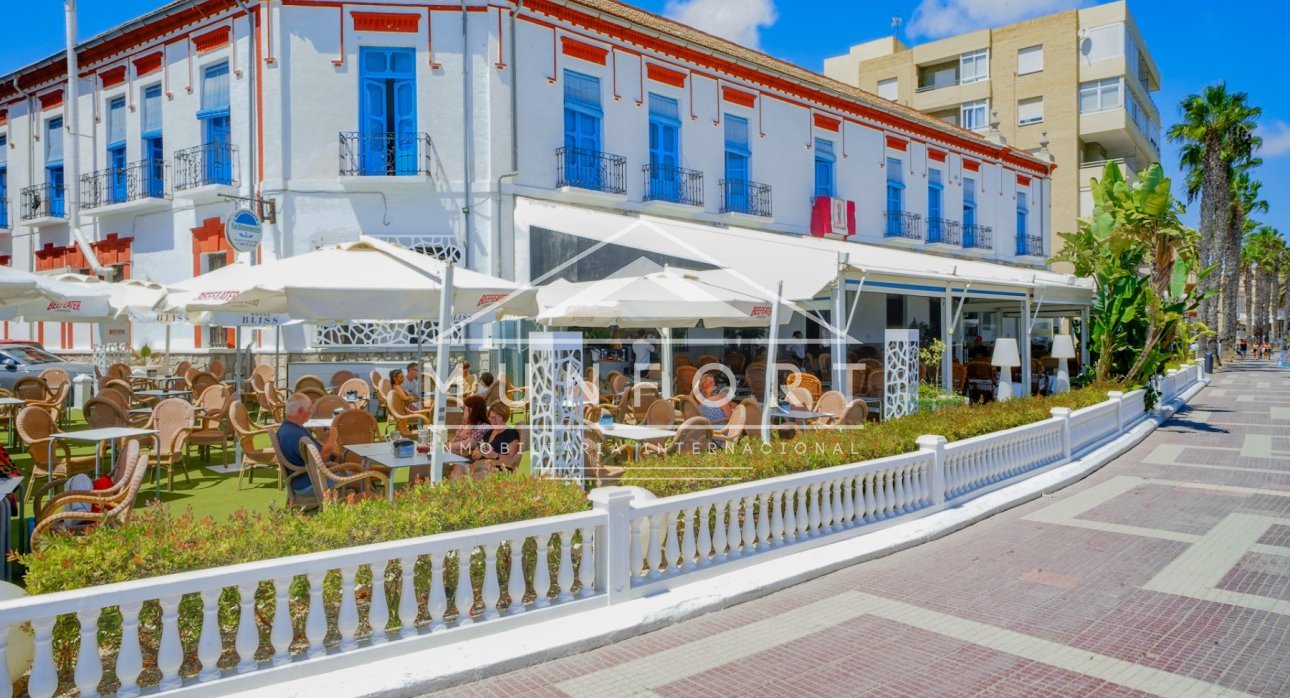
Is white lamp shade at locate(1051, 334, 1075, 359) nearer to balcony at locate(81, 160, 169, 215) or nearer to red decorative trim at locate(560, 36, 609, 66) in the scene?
red decorative trim at locate(560, 36, 609, 66)

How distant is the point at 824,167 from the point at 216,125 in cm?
1496

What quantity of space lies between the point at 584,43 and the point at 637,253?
176 inches

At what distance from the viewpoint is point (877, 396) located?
41.5 ft

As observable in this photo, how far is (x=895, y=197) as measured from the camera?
23.7m

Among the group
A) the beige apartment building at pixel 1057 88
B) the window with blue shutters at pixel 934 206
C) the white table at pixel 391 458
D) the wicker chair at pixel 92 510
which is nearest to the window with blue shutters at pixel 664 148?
the window with blue shutters at pixel 934 206

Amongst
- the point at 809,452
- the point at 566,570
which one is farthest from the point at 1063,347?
the point at 566,570

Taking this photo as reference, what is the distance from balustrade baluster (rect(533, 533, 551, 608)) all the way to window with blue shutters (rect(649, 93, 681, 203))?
13.6m

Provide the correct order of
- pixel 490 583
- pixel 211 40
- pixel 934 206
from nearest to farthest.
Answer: pixel 490 583
pixel 211 40
pixel 934 206

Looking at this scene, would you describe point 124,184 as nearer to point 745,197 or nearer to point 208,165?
point 208,165

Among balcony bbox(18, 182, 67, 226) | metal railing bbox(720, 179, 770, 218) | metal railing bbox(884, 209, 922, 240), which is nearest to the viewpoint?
metal railing bbox(720, 179, 770, 218)

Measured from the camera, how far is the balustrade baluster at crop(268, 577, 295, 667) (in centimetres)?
353

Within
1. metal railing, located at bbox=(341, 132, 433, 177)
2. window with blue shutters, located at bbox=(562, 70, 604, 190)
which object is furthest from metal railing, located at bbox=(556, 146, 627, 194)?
metal railing, located at bbox=(341, 132, 433, 177)

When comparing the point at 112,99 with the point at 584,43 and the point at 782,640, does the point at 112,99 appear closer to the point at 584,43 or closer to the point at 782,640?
the point at 584,43

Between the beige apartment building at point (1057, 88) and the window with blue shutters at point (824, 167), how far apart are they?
1367cm
